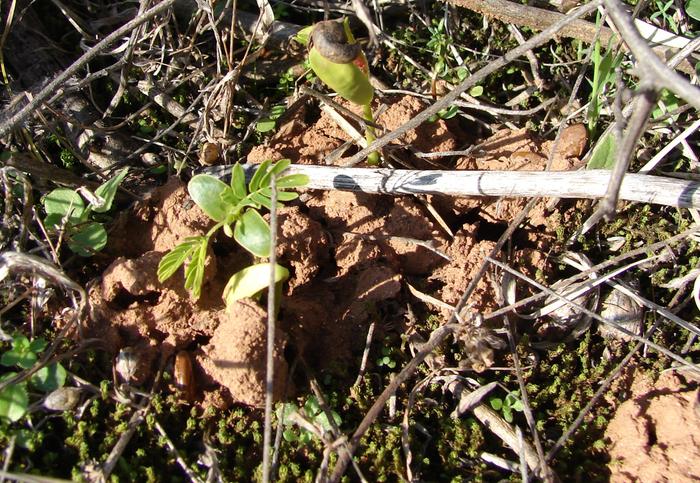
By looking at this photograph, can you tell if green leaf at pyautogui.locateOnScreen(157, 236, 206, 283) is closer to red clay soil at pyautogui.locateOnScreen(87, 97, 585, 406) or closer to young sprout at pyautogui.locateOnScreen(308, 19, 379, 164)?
red clay soil at pyautogui.locateOnScreen(87, 97, 585, 406)

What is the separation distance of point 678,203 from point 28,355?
1938mm

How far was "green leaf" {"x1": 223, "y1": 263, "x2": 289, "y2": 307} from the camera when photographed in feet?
5.65

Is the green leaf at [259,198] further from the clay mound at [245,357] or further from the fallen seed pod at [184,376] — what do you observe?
the fallen seed pod at [184,376]

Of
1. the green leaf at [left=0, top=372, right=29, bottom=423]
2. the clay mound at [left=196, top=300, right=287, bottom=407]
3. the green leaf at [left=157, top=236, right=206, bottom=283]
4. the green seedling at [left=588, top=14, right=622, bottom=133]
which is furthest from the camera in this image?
the green seedling at [left=588, top=14, right=622, bottom=133]

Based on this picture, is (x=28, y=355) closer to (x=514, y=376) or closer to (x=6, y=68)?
(x=6, y=68)

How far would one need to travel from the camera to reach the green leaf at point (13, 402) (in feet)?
5.12

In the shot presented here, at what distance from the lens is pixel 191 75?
229 cm

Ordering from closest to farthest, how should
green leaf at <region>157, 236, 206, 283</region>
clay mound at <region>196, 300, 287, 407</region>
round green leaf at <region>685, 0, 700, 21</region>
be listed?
clay mound at <region>196, 300, 287, 407</region>, green leaf at <region>157, 236, 206, 283</region>, round green leaf at <region>685, 0, 700, 21</region>

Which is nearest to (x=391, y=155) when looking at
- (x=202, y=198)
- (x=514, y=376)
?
(x=202, y=198)

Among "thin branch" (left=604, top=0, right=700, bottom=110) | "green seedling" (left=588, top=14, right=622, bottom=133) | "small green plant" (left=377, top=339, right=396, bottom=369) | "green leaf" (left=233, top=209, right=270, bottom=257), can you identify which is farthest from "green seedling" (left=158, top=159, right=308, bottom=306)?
"green seedling" (left=588, top=14, right=622, bottom=133)

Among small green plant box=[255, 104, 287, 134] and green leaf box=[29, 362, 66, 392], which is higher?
small green plant box=[255, 104, 287, 134]

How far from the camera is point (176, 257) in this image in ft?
5.86

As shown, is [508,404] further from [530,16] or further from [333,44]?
[530,16]

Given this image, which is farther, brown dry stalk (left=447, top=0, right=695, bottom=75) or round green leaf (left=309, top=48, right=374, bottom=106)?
brown dry stalk (left=447, top=0, right=695, bottom=75)
